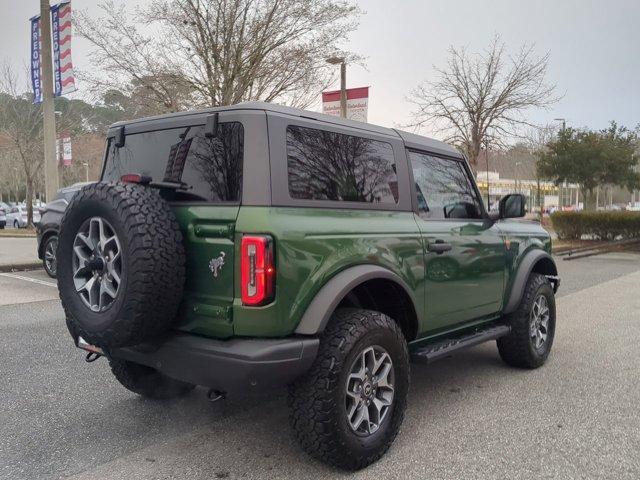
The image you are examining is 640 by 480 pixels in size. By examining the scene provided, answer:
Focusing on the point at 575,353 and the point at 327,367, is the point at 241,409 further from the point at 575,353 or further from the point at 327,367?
the point at 575,353

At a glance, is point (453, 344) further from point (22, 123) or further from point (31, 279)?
point (22, 123)

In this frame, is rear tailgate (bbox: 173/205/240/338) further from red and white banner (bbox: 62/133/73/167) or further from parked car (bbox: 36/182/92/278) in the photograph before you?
red and white banner (bbox: 62/133/73/167)

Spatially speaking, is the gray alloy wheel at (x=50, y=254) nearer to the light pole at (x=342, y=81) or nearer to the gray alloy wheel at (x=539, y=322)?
the gray alloy wheel at (x=539, y=322)

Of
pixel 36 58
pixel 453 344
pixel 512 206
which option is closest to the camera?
pixel 453 344

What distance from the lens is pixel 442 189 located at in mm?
4133

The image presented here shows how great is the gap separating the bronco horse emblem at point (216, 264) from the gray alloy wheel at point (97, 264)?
443mm

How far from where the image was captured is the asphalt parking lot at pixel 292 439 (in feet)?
9.93

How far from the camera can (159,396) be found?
4.07 meters

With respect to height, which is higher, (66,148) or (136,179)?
(66,148)

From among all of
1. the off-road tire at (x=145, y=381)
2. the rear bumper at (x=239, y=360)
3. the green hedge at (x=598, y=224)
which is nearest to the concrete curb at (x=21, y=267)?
the off-road tire at (x=145, y=381)

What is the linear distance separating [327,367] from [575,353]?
357cm

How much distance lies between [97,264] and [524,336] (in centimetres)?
338

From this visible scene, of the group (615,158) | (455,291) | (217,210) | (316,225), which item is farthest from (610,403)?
(615,158)

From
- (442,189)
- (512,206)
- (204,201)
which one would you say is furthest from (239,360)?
(512,206)
